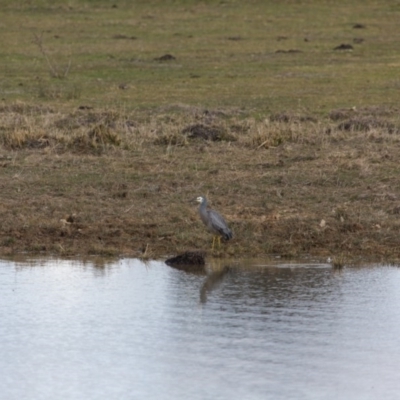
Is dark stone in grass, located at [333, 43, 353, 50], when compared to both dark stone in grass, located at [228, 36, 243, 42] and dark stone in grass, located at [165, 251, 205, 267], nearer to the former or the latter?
dark stone in grass, located at [228, 36, 243, 42]

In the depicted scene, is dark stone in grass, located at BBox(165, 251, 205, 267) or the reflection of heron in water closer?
the reflection of heron in water

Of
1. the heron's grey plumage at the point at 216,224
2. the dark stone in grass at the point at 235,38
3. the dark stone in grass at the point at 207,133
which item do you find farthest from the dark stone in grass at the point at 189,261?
the dark stone in grass at the point at 235,38

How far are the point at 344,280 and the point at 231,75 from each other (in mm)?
18147

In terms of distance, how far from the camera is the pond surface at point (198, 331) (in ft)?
24.6

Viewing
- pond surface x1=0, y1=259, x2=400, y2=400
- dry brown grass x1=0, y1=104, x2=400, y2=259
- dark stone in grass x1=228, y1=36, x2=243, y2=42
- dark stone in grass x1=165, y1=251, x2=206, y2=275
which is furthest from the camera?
dark stone in grass x1=228, y1=36, x2=243, y2=42

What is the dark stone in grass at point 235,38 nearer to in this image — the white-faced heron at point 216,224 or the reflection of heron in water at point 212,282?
the white-faced heron at point 216,224

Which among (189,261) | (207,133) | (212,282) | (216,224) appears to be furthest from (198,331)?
(207,133)

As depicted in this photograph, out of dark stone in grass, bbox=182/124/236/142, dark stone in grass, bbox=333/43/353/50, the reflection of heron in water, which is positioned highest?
dark stone in grass, bbox=333/43/353/50

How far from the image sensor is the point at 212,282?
1035 centimetres

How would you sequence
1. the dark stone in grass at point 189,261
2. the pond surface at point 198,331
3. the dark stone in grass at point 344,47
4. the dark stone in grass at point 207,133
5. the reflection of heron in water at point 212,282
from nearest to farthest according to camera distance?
the pond surface at point 198,331
the reflection of heron in water at point 212,282
the dark stone in grass at point 189,261
the dark stone in grass at point 207,133
the dark stone in grass at point 344,47

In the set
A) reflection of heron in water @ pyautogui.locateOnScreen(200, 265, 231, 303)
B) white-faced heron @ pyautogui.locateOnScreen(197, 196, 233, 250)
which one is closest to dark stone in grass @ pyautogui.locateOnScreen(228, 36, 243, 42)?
white-faced heron @ pyautogui.locateOnScreen(197, 196, 233, 250)

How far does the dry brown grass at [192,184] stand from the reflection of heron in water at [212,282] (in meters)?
0.72

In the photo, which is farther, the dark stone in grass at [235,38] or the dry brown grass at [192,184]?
the dark stone in grass at [235,38]

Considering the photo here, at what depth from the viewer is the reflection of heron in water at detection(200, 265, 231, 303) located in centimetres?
995
